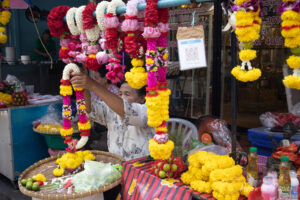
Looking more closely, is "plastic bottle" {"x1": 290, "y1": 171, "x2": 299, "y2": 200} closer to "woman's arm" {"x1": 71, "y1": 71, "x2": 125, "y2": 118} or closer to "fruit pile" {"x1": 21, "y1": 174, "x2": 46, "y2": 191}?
"woman's arm" {"x1": 71, "y1": 71, "x2": 125, "y2": 118}

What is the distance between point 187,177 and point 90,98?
1.01 m

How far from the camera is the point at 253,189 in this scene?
4.28ft

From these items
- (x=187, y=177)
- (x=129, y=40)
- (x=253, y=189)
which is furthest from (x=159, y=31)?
(x=253, y=189)

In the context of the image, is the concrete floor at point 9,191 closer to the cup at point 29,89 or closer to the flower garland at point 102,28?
the cup at point 29,89

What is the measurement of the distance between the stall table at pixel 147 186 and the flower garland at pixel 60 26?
855mm

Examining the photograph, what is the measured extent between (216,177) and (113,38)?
0.93 m

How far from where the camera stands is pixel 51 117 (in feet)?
12.4

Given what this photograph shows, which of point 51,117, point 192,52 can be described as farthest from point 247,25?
point 51,117

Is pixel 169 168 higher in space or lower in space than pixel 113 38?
lower

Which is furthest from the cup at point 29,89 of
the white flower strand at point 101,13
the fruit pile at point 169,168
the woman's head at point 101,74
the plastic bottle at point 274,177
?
the plastic bottle at point 274,177

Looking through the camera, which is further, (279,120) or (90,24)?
(279,120)

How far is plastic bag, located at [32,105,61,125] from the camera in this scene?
3.71 m

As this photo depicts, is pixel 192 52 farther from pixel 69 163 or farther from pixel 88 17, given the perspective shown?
pixel 69 163

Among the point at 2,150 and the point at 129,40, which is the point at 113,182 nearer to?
the point at 129,40
